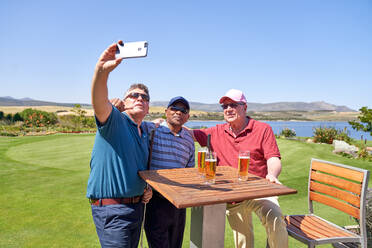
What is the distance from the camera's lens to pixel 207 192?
1.78 metres

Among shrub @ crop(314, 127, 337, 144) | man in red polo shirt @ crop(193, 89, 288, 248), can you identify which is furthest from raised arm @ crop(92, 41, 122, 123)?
shrub @ crop(314, 127, 337, 144)

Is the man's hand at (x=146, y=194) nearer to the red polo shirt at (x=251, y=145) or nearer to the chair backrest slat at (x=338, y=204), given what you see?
the red polo shirt at (x=251, y=145)

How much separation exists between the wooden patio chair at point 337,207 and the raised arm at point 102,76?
2130mm

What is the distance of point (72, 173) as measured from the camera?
6680 mm

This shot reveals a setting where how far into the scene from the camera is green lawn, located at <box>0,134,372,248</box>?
326 centimetres

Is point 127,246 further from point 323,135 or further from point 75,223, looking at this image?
point 323,135

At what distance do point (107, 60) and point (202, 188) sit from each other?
3.63ft

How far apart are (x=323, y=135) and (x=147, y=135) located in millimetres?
13562

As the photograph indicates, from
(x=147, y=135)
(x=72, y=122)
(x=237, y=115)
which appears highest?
(x=237, y=115)

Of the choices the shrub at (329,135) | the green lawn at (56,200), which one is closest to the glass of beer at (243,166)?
the green lawn at (56,200)

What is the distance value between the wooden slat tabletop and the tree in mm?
12619

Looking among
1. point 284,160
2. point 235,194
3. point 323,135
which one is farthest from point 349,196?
point 323,135

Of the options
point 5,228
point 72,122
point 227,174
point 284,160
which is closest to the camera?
point 227,174

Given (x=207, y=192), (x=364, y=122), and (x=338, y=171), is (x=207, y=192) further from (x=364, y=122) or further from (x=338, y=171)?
(x=364, y=122)
